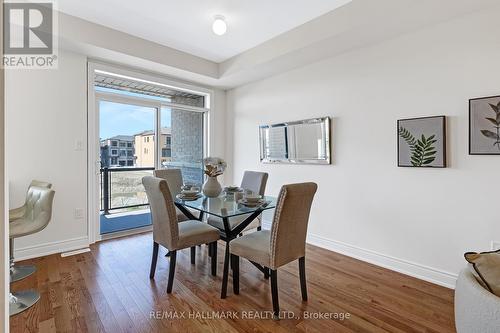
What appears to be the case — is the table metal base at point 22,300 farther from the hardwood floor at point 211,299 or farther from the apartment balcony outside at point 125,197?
the apartment balcony outside at point 125,197

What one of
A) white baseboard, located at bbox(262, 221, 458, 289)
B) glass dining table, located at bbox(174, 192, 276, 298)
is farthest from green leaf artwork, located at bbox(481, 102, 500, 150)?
glass dining table, located at bbox(174, 192, 276, 298)

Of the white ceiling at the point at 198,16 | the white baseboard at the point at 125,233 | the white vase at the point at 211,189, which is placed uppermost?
the white ceiling at the point at 198,16

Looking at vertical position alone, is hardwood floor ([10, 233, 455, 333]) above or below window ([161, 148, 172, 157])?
below

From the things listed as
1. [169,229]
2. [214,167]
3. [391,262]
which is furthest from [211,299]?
[391,262]

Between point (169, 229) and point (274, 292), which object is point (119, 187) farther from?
point (274, 292)

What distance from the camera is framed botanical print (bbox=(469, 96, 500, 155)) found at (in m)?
2.13

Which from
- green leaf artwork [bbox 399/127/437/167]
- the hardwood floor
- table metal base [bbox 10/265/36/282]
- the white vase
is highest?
green leaf artwork [bbox 399/127/437/167]

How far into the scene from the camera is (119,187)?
4281 mm

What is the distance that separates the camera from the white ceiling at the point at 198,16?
102 inches

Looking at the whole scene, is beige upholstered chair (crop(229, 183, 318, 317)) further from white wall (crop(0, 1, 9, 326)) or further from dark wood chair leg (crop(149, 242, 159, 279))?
white wall (crop(0, 1, 9, 326))

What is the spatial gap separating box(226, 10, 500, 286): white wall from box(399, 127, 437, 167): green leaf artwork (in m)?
0.10

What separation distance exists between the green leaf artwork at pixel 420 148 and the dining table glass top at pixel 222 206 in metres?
1.46

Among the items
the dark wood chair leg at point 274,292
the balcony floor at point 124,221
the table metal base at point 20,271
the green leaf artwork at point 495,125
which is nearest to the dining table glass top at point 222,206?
the dark wood chair leg at point 274,292

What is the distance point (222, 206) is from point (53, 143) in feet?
7.30
